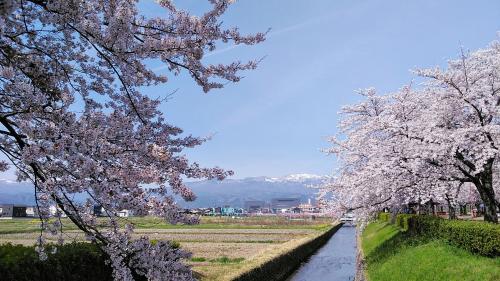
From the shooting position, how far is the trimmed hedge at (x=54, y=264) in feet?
25.6

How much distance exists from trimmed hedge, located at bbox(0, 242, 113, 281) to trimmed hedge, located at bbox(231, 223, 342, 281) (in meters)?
5.31

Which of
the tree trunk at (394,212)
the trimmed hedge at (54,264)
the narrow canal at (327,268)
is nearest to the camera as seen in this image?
the trimmed hedge at (54,264)

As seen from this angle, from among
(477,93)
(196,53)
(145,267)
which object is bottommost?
(145,267)

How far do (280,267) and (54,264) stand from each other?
1545cm

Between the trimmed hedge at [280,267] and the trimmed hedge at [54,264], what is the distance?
531cm

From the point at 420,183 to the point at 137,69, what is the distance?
48.6 feet

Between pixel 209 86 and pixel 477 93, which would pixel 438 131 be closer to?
pixel 477 93

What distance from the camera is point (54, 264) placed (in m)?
8.95

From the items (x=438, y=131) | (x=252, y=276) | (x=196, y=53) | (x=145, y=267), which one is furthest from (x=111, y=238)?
(x=438, y=131)

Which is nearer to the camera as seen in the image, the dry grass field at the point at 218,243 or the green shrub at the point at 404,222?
the dry grass field at the point at 218,243

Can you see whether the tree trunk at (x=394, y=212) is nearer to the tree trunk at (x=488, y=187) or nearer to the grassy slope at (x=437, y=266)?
the grassy slope at (x=437, y=266)

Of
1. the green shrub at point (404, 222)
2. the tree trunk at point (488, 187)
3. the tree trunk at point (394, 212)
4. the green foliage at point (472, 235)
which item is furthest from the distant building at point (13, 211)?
the tree trunk at point (488, 187)

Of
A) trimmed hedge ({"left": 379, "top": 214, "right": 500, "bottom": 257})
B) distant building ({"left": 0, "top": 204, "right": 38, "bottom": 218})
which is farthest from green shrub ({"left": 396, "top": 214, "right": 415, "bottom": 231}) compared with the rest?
distant building ({"left": 0, "top": 204, "right": 38, "bottom": 218})

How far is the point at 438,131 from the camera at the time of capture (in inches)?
682
